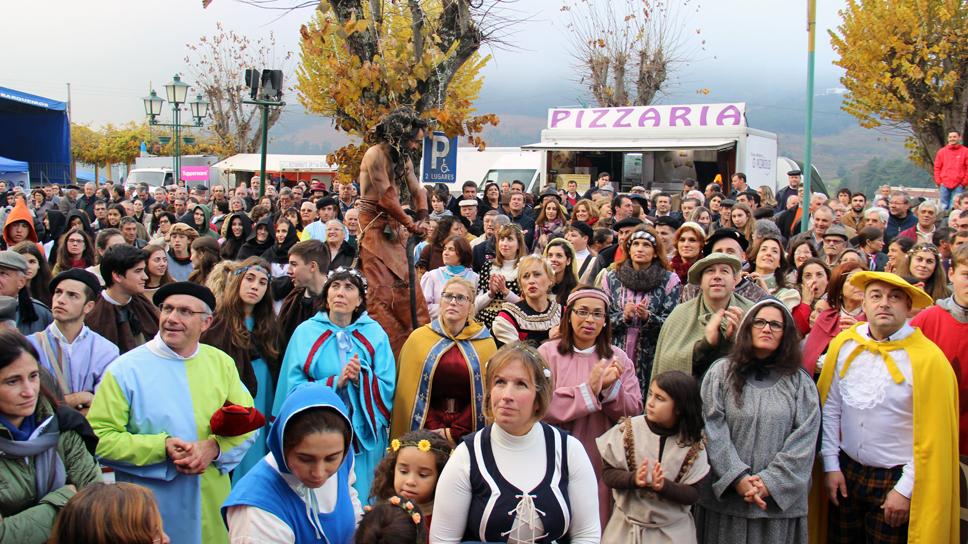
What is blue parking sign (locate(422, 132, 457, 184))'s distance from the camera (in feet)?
27.8

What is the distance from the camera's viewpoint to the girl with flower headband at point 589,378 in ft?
15.0

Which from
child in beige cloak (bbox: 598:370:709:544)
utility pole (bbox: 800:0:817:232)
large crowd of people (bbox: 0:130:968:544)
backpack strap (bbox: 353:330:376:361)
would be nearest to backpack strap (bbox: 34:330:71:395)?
large crowd of people (bbox: 0:130:968:544)

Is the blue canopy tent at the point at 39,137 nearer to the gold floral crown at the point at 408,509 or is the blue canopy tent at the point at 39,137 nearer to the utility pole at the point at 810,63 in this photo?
the utility pole at the point at 810,63

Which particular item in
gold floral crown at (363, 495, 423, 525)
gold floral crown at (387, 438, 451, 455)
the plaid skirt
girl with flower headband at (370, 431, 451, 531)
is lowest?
the plaid skirt

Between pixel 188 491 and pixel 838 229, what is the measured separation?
18.4ft

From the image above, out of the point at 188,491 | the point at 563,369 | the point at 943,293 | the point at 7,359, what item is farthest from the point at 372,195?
the point at 943,293

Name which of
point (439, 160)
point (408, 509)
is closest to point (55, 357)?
point (408, 509)

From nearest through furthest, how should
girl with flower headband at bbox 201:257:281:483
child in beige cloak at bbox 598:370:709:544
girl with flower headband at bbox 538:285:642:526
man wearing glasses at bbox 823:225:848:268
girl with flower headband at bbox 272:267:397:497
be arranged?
child in beige cloak at bbox 598:370:709:544 → girl with flower headband at bbox 538:285:642:526 → girl with flower headband at bbox 272:267:397:497 → girl with flower headband at bbox 201:257:281:483 → man wearing glasses at bbox 823:225:848:268

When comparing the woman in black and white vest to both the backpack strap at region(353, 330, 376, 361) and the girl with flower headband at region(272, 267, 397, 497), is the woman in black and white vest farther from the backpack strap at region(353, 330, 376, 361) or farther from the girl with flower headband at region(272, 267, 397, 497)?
the backpack strap at region(353, 330, 376, 361)

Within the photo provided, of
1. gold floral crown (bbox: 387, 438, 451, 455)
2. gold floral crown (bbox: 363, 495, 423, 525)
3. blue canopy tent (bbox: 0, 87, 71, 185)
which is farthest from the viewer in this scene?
blue canopy tent (bbox: 0, 87, 71, 185)

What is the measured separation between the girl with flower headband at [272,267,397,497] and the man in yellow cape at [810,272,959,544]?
8.55 feet

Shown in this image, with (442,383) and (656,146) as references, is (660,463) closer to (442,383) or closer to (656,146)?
(442,383)

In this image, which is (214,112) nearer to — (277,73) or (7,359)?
(277,73)

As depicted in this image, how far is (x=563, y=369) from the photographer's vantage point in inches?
188
